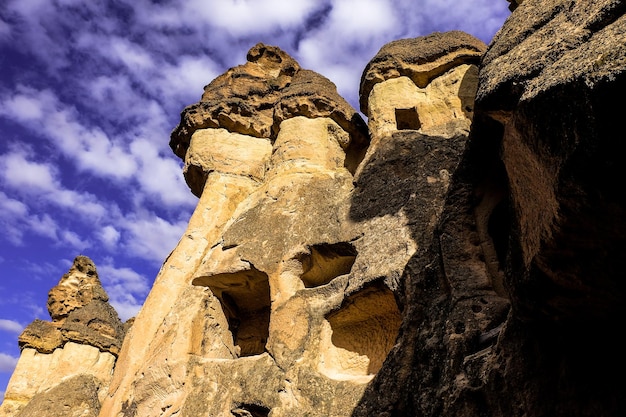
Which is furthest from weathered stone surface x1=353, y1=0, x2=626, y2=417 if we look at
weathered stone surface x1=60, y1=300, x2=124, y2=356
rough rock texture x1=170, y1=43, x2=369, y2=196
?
weathered stone surface x1=60, y1=300, x2=124, y2=356

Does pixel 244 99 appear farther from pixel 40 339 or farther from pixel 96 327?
pixel 40 339

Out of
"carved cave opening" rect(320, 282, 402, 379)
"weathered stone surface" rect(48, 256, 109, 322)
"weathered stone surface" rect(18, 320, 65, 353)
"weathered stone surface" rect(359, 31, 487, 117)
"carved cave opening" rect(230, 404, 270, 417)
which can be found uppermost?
"weathered stone surface" rect(359, 31, 487, 117)

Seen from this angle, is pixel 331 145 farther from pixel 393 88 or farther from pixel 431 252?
pixel 431 252

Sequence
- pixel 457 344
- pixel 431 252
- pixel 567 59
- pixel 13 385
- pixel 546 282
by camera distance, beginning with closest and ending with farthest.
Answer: pixel 567 59
pixel 546 282
pixel 457 344
pixel 431 252
pixel 13 385

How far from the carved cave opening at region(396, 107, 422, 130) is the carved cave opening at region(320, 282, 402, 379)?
420 centimetres

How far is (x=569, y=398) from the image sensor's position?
8.05 ft

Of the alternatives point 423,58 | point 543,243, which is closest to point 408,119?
point 423,58

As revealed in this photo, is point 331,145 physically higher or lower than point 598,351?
higher

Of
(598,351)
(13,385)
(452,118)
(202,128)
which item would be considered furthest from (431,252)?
(13,385)

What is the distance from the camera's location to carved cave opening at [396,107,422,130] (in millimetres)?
9148

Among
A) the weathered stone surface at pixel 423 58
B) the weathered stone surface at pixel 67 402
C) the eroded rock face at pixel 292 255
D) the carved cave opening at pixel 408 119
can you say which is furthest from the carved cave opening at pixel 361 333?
the weathered stone surface at pixel 67 402

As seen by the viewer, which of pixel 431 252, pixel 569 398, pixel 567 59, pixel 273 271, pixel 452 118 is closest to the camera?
pixel 567 59

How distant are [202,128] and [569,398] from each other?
392 inches

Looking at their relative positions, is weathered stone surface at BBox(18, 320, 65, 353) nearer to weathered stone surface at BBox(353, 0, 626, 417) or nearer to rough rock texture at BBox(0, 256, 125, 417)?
rough rock texture at BBox(0, 256, 125, 417)
